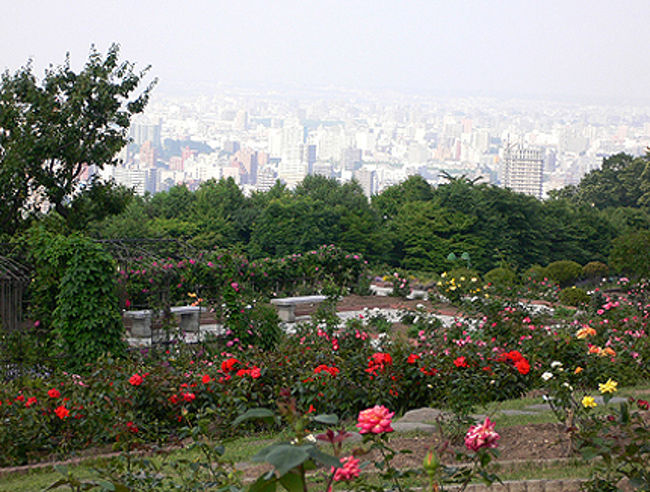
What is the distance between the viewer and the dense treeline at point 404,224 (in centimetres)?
2594

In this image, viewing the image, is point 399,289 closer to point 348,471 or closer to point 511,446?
point 511,446

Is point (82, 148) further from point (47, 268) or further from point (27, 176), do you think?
point (47, 268)

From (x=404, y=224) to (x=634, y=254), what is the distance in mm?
16934

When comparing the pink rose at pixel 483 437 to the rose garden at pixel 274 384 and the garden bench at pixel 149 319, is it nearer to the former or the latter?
the rose garden at pixel 274 384

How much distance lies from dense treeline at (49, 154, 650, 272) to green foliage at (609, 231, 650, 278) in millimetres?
13974

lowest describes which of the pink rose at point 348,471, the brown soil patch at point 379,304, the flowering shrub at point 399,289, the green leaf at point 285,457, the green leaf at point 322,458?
the brown soil patch at point 379,304

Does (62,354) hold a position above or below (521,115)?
below

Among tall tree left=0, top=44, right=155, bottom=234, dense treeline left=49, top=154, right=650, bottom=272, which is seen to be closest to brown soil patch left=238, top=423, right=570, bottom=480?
tall tree left=0, top=44, right=155, bottom=234

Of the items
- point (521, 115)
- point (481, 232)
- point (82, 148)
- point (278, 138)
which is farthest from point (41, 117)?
point (521, 115)

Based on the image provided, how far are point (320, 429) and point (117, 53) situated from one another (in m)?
9.61

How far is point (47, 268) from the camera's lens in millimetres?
7855

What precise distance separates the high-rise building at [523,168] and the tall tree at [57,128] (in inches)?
4419

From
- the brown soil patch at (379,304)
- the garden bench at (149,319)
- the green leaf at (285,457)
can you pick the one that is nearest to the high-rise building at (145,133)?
the brown soil patch at (379,304)

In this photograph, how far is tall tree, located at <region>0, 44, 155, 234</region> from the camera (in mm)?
11719
